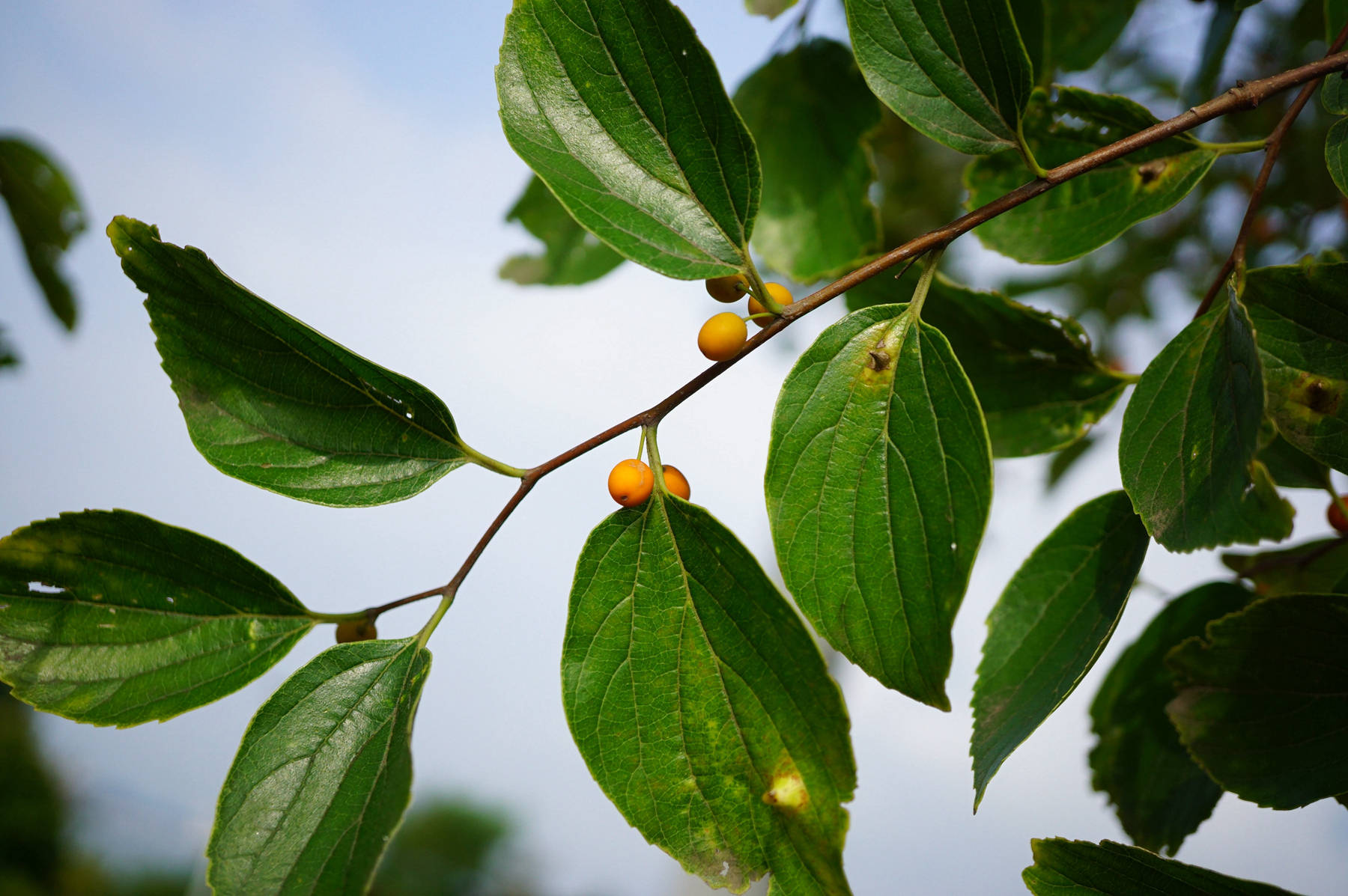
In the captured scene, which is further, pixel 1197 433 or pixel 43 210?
pixel 43 210

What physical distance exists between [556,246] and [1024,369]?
46 cm

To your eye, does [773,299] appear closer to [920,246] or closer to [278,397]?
[920,246]

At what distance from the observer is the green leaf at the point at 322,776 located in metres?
0.34

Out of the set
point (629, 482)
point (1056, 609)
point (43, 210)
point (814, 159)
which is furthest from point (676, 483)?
point (43, 210)

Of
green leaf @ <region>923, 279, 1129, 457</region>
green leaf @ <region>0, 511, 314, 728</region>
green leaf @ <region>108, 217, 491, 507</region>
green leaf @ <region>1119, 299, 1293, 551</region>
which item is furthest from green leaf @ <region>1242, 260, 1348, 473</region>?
green leaf @ <region>0, 511, 314, 728</region>

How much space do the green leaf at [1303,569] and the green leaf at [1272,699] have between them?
19cm

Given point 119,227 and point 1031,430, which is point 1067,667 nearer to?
point 1031,430

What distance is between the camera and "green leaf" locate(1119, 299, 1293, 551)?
36 cm

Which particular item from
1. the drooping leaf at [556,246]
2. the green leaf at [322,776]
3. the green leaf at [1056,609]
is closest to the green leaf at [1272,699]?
the green leaf at [1056,609]

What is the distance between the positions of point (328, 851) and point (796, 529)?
0.26m

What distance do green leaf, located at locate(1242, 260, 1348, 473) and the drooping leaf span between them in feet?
1.72

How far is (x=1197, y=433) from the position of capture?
1.29 ft

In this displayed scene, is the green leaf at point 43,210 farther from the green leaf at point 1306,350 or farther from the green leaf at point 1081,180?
the green leaf at point 1306,350

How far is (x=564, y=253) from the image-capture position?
2.58 ft
